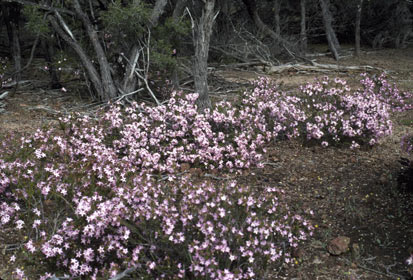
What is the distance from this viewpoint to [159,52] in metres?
7.86

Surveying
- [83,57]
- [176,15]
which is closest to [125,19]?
[83,57]

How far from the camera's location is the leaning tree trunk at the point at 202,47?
245 inches

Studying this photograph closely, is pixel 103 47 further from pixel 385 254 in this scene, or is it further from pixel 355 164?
pixel 385 254

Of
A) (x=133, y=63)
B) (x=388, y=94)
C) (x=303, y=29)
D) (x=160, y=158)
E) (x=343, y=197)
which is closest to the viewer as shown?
(x=343, y=197)

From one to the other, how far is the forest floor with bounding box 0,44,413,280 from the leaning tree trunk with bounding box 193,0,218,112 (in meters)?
1.45

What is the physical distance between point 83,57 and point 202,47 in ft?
7.60

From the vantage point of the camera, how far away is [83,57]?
730 centimetres

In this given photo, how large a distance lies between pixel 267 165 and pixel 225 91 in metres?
3.33

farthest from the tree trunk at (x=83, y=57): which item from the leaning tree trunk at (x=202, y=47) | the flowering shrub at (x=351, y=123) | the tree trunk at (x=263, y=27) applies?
the tree trunk at (x=263, y=27)

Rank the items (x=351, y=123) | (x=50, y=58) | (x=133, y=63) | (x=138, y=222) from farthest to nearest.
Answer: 1. (x=50, y=58)
2. (x=133, y=63)
3. (x=351, y=123)
4. (x=138, y=222)

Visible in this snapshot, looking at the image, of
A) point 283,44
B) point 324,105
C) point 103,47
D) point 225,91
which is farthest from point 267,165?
point 283,44

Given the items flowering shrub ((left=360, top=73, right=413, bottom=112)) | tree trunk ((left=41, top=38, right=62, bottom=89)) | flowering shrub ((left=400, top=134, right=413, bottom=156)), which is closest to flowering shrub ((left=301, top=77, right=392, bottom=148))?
flowering shrub ((left=400, top=134, right=413, bottom=156))

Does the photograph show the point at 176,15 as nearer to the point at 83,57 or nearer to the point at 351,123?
the point at 83,57

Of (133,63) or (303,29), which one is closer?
(133,63)
